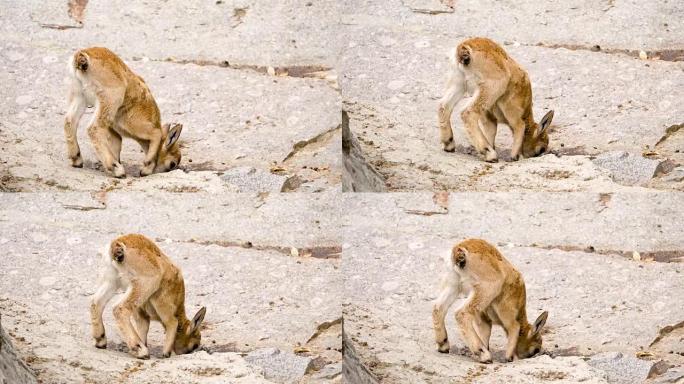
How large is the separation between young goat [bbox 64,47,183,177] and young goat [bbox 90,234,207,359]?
38cm

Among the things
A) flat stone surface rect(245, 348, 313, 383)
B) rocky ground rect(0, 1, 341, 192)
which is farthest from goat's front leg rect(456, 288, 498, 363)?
rocky ground rect(0, 1, 341, 192)

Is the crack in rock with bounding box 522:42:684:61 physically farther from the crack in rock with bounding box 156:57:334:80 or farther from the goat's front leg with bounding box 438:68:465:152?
the crack in rock with bounding box 156:57:334:80

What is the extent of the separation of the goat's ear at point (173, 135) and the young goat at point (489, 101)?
4.15 feet

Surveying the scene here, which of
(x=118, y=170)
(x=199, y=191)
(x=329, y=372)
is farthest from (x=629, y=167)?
(x=118, y=170)

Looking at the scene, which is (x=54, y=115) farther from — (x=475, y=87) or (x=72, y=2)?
(x=475, y=87)

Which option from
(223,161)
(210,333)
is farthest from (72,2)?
(210,333)

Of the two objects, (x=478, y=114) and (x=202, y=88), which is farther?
(x=202, y=88)

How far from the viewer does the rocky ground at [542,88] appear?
24.0ft

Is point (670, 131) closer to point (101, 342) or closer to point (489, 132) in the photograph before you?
point (489, 132)

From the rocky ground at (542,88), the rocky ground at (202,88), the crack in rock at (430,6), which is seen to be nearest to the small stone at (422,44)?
the rocky ground at (542,88)

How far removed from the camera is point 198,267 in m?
7.37

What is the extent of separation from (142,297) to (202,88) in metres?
1.11

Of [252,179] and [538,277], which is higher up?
[252,179]

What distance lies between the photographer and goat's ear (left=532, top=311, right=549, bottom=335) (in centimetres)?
729
